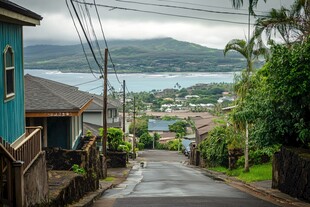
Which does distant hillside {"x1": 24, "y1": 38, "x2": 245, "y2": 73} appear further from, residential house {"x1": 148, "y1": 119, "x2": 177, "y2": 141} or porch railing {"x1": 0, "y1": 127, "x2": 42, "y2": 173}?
porch railing {"x1": 0, "y1": 127, "x2": 42, "y2": 173}

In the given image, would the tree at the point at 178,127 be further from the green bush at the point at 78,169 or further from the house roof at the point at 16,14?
the house roof at the point at 16,14

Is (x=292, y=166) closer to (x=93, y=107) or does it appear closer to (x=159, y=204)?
(x=159, y=204)

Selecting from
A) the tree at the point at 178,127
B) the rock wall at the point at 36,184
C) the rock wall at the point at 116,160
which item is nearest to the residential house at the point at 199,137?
the rock wall at the point at 116,160

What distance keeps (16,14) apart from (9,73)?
70.5 inches

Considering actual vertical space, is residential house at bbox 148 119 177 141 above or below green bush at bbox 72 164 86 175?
below

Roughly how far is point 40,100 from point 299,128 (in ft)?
33.8

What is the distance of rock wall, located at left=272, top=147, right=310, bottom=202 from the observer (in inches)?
666

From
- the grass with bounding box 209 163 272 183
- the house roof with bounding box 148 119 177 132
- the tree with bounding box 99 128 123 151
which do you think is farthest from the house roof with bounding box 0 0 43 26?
the house roof with bounding box 148 119 177 132

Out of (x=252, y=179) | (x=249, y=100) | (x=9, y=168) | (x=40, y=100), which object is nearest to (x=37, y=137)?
(x=9, y=168)

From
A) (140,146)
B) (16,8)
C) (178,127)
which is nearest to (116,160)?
(16,8)

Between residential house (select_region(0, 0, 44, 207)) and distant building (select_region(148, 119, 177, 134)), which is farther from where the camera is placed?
distant building (select_region(148, 119, 177, 134))

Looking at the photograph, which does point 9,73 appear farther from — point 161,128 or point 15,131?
point 161,128

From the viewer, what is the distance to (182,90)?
191 meters

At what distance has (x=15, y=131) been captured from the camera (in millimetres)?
13500
